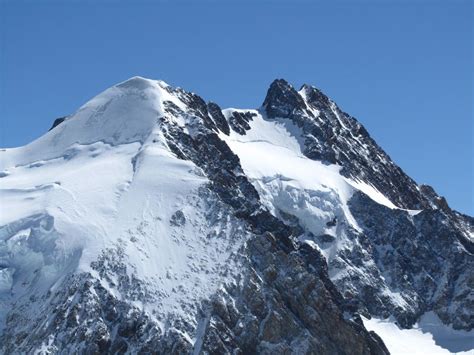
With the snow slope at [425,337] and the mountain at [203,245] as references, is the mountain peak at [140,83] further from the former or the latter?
the snow slope at [425,337]

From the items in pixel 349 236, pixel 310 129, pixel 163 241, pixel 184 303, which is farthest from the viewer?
pixel 310 129

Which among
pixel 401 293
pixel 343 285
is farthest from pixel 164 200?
pixel 401 293

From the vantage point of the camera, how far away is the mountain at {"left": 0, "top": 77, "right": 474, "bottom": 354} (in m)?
109

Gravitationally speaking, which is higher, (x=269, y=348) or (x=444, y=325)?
(x=444, y=325)

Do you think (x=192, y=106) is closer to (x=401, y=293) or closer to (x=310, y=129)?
(x=310, y=129)

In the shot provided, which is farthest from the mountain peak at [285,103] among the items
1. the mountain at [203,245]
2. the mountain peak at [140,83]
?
the mountain peak at [140,83]

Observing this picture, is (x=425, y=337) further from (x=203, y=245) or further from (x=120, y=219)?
(x=120, y=219)

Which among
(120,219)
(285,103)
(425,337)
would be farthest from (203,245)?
(285,103)

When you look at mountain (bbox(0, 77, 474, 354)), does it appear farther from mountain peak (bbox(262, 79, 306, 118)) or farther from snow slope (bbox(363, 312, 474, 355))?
mountain peak (bbox(262, 79, 306, 118))

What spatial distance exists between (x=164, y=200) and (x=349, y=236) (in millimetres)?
42186

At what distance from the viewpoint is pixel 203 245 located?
395 feet

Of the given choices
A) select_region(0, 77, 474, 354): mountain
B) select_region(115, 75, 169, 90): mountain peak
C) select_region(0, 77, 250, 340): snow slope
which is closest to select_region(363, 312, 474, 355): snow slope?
select_region(0, 77, 474, 354): mountain

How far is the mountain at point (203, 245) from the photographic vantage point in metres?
109

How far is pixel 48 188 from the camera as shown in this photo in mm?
131375
